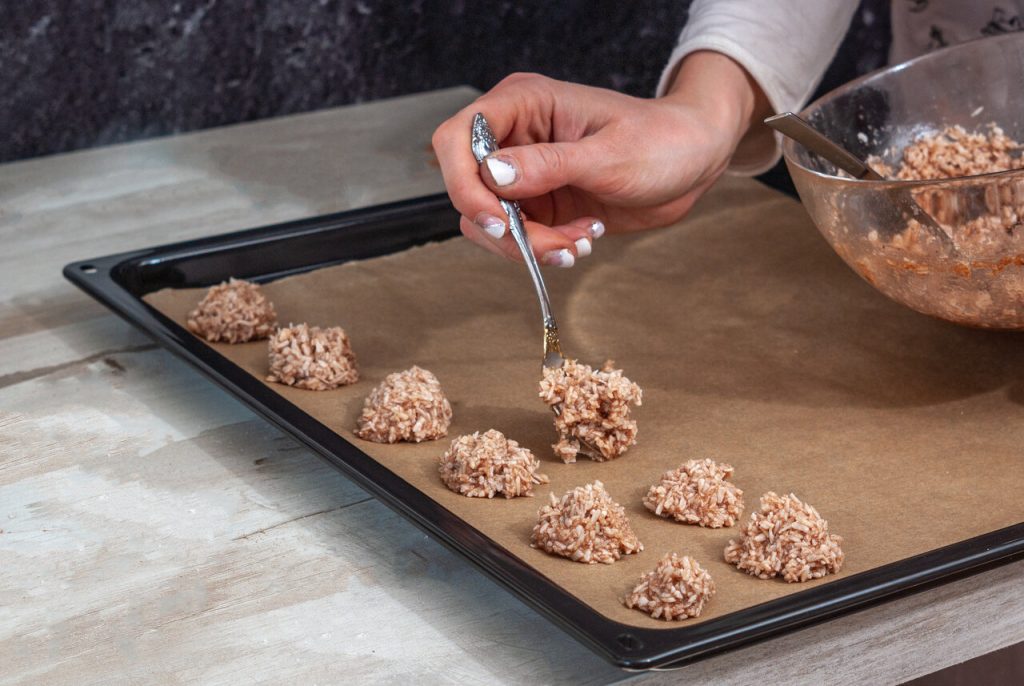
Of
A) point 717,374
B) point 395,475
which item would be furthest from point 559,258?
point 395,475

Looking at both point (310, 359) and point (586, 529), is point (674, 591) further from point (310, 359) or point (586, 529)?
point (310, 359)

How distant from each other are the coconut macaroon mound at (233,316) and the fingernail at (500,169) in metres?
0.29

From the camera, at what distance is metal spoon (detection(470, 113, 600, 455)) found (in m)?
1.08

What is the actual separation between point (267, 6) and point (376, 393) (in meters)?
1.25

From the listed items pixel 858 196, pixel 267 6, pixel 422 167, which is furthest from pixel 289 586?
pixel 267 6

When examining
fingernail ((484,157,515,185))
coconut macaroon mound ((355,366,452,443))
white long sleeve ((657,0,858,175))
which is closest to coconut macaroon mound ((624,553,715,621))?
coconut macaroon mound ((355,366,452,443))

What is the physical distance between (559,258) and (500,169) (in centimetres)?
Result: 10

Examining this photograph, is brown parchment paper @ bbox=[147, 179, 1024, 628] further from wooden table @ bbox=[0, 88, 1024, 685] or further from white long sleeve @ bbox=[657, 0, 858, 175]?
Answer: white long sleeve @ bbox=[657, 0, 858, 175]

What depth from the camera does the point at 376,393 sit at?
3.43 ft

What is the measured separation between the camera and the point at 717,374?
1.14 metres

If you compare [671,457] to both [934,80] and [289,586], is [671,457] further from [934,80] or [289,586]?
[934,80]

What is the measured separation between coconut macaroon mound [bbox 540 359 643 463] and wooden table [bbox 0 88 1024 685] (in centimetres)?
14

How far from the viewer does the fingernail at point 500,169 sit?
1061 millimetres

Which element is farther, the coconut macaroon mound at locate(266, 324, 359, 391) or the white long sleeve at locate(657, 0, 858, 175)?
the white long sleeve at locate(657, 0, 858, 175)
